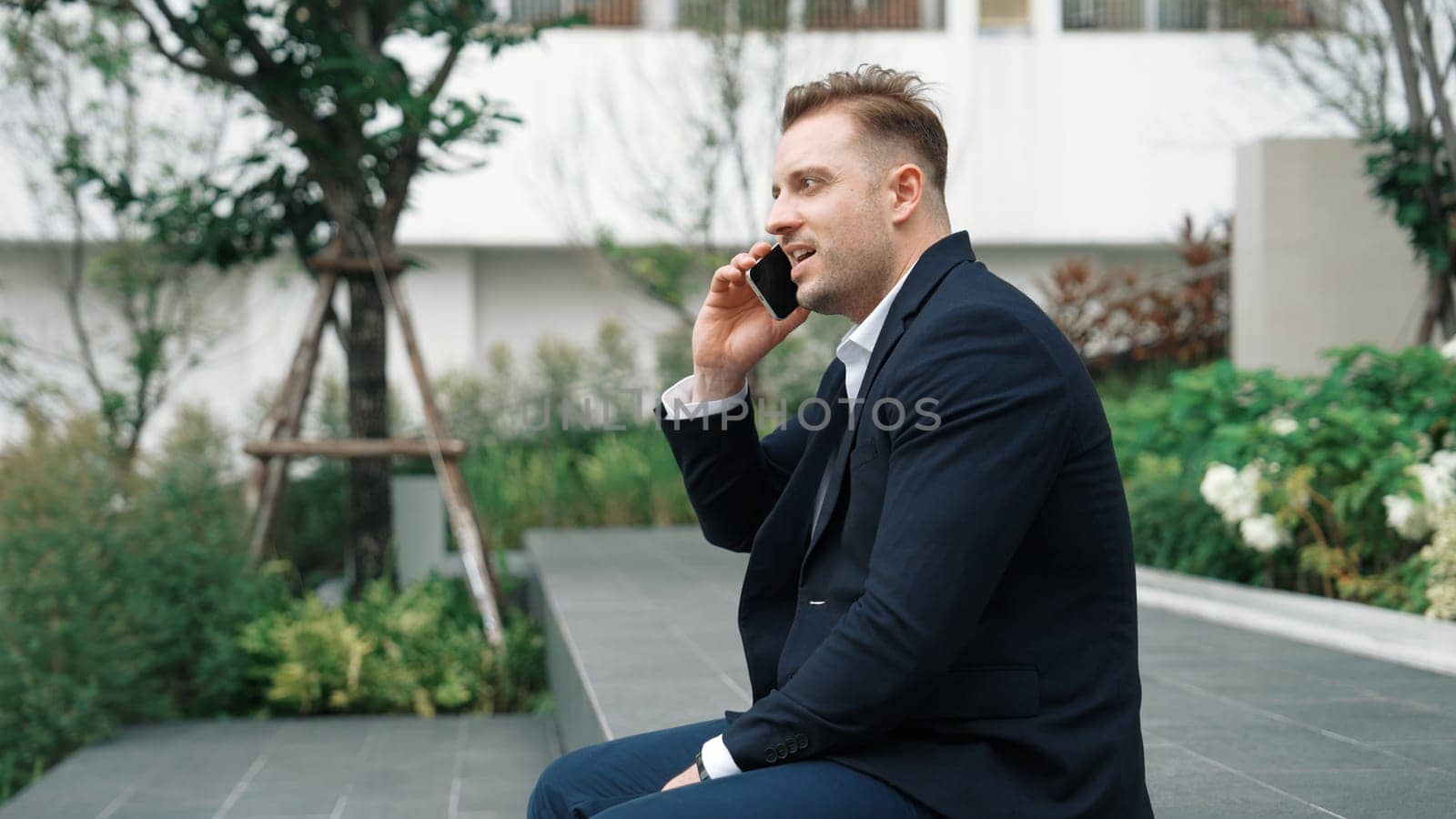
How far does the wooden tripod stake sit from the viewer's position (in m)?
7.07

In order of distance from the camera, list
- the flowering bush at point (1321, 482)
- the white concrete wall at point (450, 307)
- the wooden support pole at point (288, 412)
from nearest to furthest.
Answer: the flowering bush at point (1321, 482) < the wooden support pole at point (288, 412) < the white concrete wall at point (450, 307)

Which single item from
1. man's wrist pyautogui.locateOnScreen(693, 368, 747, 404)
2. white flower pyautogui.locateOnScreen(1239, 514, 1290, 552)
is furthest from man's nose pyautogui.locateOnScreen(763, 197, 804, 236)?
white flower pyautogui.locateOnScreen(1239, 514, 1290, 552)

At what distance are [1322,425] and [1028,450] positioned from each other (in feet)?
16.6

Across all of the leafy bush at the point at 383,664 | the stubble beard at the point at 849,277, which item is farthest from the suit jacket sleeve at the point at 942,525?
the leafy bush at the point at 383,664

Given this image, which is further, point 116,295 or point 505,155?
point 505,155

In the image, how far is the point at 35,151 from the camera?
10.9 metres

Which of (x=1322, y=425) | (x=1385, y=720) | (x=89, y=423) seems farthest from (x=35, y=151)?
(x=1385, y=720)

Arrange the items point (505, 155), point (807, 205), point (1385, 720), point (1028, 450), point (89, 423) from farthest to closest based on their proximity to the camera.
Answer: point (505, 155), point (89, 423), point (1385, 720), point (807, 205), point (1028, 450)

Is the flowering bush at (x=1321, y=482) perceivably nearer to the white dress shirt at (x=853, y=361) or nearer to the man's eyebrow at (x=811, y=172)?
the white dress shirt at (x=853, y=361)

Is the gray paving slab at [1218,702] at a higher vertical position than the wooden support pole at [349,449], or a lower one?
lower

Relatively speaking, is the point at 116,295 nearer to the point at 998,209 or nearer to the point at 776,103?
the point at 776,103

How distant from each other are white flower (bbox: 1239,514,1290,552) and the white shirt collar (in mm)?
4497

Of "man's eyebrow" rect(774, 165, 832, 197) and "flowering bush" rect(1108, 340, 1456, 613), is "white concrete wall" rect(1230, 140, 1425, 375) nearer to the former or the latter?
"flowering bush" rect(1108, 340, 1456, 613)

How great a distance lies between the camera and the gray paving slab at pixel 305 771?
478 centimetres
